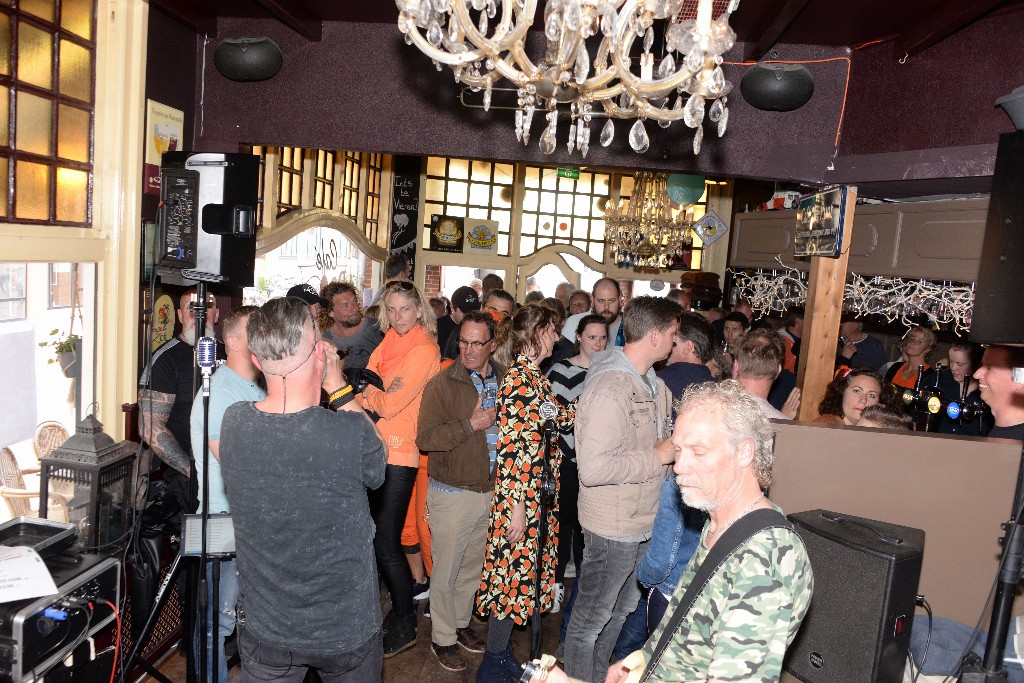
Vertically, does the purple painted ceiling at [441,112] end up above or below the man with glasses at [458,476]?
above

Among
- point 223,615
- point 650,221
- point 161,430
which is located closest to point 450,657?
point 223,615

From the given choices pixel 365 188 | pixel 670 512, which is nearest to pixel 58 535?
pixel 670 512

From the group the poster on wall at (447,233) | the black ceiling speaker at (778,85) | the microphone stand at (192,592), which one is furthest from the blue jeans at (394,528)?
the poster on wall at (447,233)

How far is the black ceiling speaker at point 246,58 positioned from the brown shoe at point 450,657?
120 inches

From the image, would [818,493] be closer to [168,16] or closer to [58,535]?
[58,535]

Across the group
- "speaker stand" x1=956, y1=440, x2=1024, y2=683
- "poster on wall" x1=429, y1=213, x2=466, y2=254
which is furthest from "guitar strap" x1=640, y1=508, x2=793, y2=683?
"poster on wall" x1=429, y1=213, x2=466, y2=254

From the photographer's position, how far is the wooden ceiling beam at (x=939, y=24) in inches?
128

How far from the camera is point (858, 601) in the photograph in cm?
234

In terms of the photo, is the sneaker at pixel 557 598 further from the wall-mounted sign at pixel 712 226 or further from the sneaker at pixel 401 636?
the wall-mounted sign at pixel 712 226

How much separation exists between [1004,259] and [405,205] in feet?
29.1

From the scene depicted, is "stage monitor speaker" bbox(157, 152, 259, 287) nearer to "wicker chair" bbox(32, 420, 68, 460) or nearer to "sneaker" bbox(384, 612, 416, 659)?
"wicker chair" bbox(32, 420, 68, 460)

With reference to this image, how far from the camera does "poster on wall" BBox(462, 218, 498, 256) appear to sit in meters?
10.8

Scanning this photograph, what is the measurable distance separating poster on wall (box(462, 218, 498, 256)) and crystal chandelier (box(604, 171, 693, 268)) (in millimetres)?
1816

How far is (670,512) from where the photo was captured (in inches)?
110
